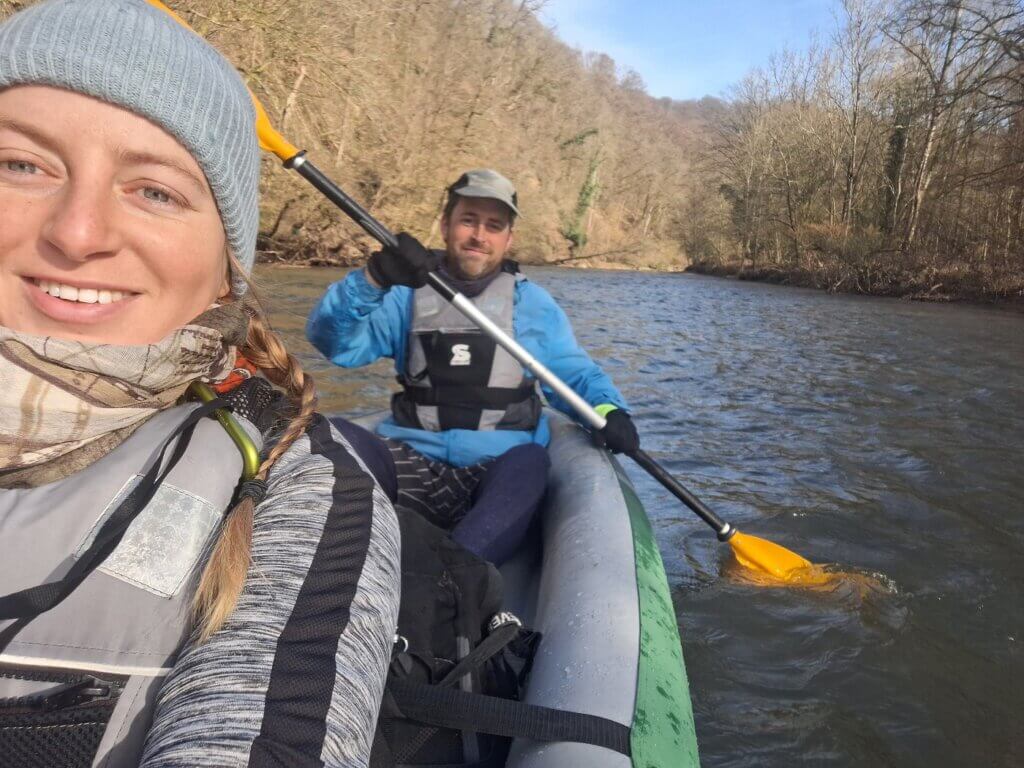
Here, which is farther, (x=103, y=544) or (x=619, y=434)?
(x=619, y=434)

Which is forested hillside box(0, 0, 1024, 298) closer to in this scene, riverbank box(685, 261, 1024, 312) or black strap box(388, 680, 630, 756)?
riverbank box(685, 261, 1024, 312)

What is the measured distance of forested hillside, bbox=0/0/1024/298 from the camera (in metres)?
11.9

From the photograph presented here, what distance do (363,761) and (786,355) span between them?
8.07m

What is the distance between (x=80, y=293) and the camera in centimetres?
83

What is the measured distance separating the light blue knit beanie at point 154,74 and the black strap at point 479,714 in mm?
628

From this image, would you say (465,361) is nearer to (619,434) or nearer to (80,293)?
(619,434)

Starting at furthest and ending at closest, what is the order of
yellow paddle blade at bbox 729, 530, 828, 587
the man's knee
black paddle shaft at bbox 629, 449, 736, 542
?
→ black paddle shaft at bbox 629, 449, 736, 542, yellow paddle blade at bbox 729, 530, 828, 587, the man's knee

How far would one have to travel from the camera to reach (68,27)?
0.85 metres

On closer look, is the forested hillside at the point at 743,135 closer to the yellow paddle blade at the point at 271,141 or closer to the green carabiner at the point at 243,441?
the yellow paddle blade at the point at 271,141

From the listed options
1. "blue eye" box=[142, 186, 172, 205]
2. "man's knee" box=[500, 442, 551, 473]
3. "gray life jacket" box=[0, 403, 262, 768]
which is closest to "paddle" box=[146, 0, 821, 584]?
"man's knee" box=[500, 442, 551, 473]

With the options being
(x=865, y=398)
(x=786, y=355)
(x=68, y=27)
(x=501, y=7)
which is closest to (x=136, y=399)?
(x=68, y=27)

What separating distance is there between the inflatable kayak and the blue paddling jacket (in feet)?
1.06

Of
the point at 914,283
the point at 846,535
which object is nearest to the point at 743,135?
the point at 914,283

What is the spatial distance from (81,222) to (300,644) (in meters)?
0.51
